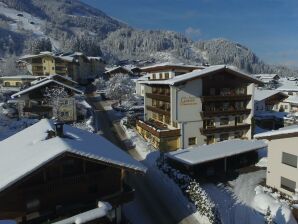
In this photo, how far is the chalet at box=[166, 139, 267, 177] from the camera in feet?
110

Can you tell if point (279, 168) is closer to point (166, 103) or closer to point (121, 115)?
point (166, 103)

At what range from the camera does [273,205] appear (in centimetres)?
2686

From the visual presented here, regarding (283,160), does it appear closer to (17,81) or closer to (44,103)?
(44,103)

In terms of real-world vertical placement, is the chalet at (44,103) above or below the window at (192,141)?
above

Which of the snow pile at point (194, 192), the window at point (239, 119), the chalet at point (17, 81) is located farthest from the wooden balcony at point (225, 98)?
the chalet at point (17, 81)

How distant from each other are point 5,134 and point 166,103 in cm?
2653

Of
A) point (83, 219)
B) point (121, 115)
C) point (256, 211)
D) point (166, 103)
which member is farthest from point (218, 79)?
point (83, 219)

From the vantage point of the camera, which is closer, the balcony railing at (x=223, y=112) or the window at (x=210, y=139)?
the balcony railing at (x=223, y=112)

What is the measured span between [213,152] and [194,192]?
404 inches

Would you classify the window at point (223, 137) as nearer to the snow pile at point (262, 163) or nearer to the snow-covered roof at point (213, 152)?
the snow-covered roof at point (213, 152)

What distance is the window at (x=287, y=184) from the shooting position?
28.6 m

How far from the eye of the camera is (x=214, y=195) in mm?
29781

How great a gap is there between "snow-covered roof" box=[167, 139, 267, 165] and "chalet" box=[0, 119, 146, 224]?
43.3ft

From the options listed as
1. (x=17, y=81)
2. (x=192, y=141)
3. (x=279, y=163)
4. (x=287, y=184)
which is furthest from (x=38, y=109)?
(x=17, y=81)
